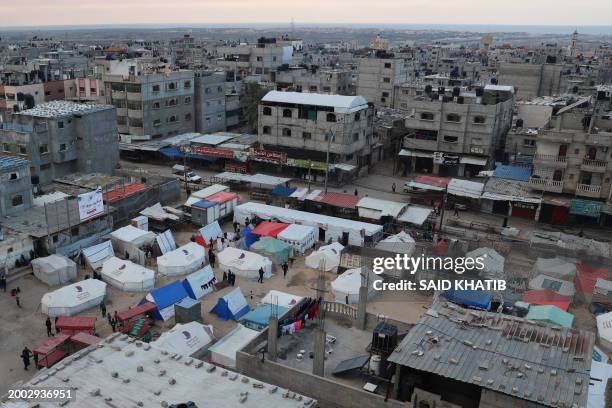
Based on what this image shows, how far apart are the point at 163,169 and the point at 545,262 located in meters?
38.0

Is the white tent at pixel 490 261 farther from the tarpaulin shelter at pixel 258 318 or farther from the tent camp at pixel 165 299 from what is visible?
the tent camp at pixel 165 299

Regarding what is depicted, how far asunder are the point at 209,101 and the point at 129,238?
3560 centimetres

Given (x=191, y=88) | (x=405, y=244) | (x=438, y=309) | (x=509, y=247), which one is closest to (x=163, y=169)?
(x=191, y=88)

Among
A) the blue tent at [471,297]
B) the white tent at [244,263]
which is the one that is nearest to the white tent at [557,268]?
the blue tent at [471,297]

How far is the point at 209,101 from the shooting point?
6688cm

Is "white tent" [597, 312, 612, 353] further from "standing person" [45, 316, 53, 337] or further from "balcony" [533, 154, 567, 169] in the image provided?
"standing person" [45, 316, 53, 337]

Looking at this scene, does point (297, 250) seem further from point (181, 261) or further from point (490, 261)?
point (490, 261)

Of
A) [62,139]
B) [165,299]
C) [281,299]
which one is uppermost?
[62,139]

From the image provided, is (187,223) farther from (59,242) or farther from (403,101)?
(403,101)

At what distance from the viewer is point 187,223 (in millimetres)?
40531

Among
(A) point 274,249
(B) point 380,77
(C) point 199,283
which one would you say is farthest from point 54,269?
(B) point 380,77

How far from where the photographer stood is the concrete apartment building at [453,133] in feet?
173

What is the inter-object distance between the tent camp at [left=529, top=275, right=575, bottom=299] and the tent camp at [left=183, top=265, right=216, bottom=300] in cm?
1720

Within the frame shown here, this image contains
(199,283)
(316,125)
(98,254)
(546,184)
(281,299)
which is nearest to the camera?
(281,299)
